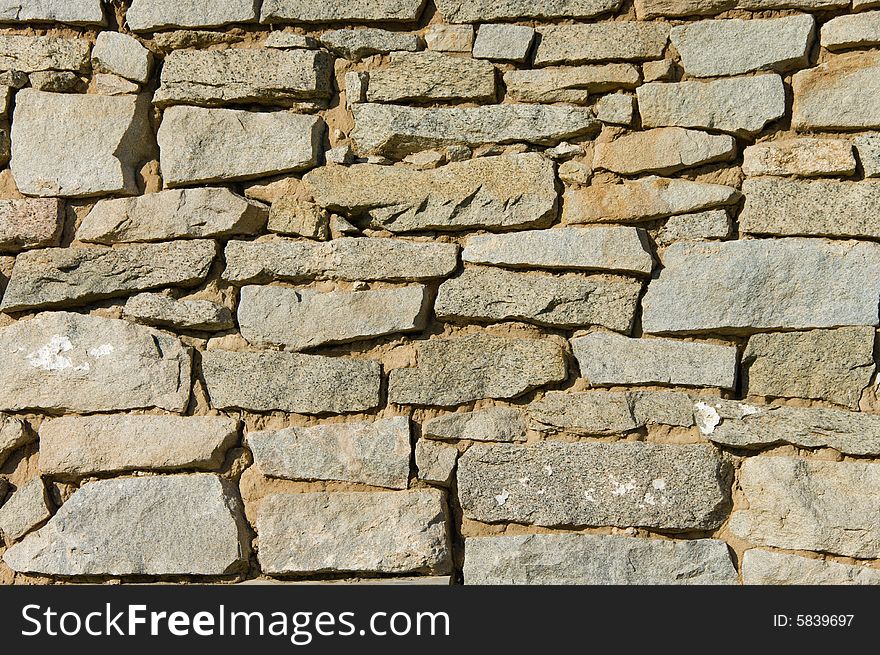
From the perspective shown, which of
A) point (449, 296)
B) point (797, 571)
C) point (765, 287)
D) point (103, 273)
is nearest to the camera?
point (797, 571)

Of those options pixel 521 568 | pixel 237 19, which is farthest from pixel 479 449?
pixel 237 19

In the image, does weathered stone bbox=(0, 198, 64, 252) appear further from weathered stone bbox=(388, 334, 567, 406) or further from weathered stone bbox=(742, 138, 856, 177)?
weathered stone bbox=(742, 138, 856, 177)

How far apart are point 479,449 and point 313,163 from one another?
0.88 metres

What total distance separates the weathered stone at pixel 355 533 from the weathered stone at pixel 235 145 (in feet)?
2.88

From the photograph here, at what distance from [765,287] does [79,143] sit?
1.85 meters

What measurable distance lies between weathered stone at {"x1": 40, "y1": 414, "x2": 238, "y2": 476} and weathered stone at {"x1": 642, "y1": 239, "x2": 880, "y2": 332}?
3.71ft

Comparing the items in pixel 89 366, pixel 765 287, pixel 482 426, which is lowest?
pixel 482 426

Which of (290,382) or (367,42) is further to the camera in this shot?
(367,42)

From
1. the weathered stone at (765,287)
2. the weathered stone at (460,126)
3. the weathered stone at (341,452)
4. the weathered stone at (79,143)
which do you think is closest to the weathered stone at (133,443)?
the weathered stone at (341,452)

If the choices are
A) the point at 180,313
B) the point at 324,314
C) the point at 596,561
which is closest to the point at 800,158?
the point at 596,561

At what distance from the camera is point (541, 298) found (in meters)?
2.30

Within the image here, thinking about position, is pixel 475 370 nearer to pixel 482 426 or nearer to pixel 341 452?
pixel 482 426

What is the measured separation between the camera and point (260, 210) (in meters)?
2.45

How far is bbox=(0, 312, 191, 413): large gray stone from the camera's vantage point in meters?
2.39
